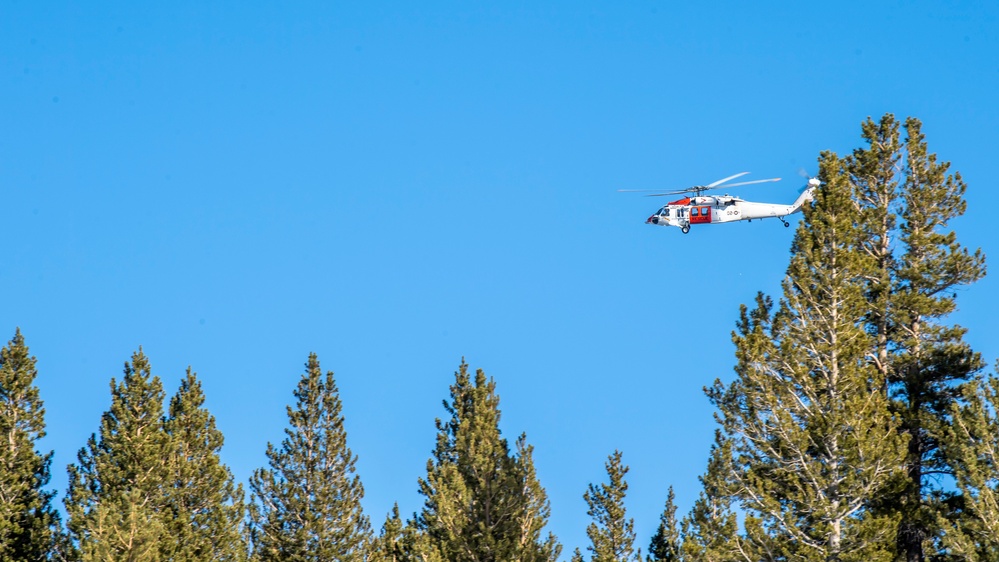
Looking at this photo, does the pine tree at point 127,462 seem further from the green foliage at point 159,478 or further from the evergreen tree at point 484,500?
the evergreen tree at point 484,500

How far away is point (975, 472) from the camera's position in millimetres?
43781

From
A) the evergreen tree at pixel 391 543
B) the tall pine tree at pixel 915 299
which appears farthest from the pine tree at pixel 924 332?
the evergreen tree at pixel 391 543

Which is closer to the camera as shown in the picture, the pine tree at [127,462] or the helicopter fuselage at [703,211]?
the pine tree at [127,462]

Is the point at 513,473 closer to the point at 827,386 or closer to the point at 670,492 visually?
the point at 827,386

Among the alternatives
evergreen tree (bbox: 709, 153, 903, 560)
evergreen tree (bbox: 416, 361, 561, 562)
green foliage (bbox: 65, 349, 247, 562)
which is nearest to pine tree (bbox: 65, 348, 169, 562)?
green foliage (bbox: 65, 349, 247, 562)

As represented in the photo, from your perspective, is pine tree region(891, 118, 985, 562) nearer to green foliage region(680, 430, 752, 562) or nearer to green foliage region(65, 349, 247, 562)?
green foliage region(680, 430, 752, 562)

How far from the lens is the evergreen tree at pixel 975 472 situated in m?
43.1

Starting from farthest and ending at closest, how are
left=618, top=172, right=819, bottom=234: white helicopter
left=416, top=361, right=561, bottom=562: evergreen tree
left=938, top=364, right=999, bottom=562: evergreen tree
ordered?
left=618, top=172, right=819, bottom=234: white helicopter, left=416, top=361, right=561, bottom=562: evergreen tree, left=938, top=364, right=999, bottom=562: evergreen tree

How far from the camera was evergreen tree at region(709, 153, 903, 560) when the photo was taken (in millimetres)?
45406

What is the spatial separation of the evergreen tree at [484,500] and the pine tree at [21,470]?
50.4 ft

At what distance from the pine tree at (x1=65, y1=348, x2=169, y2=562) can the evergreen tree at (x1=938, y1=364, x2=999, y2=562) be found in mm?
23869

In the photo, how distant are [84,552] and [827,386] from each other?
75.0 ft

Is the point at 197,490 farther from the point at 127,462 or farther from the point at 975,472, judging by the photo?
the point at 975,472

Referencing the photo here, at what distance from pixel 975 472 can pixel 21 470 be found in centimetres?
3434
